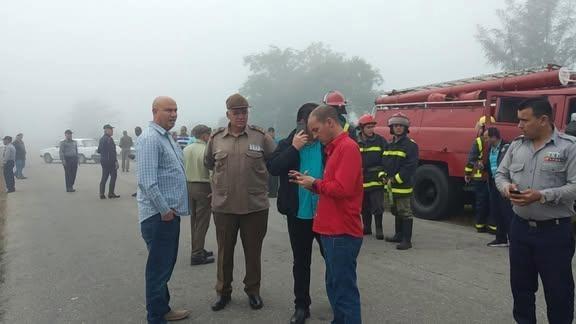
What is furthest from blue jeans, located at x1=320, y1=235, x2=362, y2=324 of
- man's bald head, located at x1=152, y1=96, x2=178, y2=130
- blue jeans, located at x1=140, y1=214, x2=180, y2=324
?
man's bald head, located at x1=152, y1=96, x2=178, y2=130

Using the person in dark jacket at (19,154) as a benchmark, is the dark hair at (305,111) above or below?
above

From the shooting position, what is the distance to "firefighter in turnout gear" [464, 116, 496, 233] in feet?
22.6

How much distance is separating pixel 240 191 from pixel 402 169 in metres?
2.97

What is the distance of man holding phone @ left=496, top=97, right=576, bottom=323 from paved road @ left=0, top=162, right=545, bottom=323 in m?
0.80

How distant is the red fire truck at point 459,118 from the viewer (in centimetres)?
716

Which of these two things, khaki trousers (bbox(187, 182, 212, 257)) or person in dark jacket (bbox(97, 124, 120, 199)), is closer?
khaki trousers (bbox(187, 182, 212, 257))

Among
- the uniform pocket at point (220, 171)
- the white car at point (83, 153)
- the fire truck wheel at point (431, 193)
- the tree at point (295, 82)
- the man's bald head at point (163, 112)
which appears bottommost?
the white car at point (83, 153)

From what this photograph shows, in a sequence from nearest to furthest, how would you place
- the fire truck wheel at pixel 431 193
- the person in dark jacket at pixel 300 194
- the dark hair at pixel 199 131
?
the person in dark jacket at pixel 300 194 < the dark hair at pixel 199 131 < the fire truck wheel at pixel 431 193

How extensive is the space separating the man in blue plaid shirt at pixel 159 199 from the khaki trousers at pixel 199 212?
1856 millimetres

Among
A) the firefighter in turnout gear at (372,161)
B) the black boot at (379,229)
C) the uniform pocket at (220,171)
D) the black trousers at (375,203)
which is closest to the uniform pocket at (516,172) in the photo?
the uniform pocket at (220,171)

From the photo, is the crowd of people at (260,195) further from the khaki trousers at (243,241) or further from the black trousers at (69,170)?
the black trousers at (69,170)

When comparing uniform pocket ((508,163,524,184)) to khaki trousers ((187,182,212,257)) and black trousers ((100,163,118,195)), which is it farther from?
black trousers ((100,163,118,195))

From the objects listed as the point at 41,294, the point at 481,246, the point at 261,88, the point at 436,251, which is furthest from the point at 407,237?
the point at 261,88

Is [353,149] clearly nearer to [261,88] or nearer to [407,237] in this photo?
[407,237]
